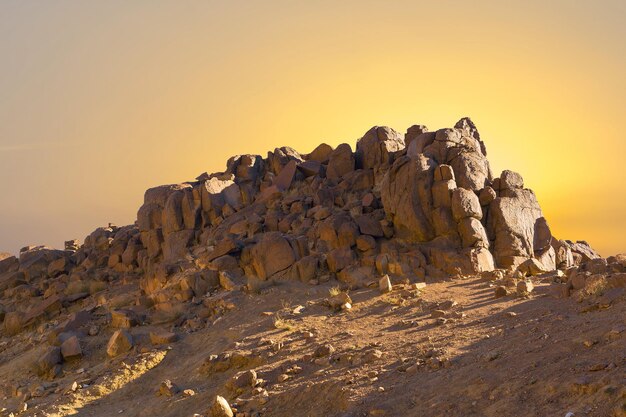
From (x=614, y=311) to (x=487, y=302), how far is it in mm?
4177

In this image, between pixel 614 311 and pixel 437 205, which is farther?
pixel 437 205

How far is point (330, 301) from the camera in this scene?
18.4 m

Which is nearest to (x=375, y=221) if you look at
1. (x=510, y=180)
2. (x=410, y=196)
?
(x=410, y=196)

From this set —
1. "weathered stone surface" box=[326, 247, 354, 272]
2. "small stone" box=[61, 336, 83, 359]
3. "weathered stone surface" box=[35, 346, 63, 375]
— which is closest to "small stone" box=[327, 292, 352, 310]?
"weathered stone surface" box=[326, 247, 354, 272]

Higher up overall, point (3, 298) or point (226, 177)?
point (226, 177)

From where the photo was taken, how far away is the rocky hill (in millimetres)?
11547

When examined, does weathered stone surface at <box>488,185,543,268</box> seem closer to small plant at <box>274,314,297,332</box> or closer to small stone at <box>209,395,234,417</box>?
small plant at <box>274,314,297,332</box>

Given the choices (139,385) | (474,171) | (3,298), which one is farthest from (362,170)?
(3,298)

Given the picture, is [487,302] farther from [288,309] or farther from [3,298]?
[3,298]

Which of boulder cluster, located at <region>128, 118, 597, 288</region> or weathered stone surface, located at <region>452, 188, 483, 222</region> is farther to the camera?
weathered stone surface, located at <region>452, 188, 483, 222</region>

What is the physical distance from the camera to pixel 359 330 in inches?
639

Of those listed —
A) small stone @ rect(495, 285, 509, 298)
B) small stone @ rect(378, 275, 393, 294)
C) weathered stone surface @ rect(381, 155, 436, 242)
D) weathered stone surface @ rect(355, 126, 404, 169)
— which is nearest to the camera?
small stone @ rect(495, 285, 509, 298)

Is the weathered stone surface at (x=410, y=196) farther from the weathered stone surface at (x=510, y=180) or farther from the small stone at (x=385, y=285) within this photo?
the small stone at (x=385, y=285)

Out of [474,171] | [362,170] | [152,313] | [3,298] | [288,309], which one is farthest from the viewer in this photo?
Result: [3,298]
